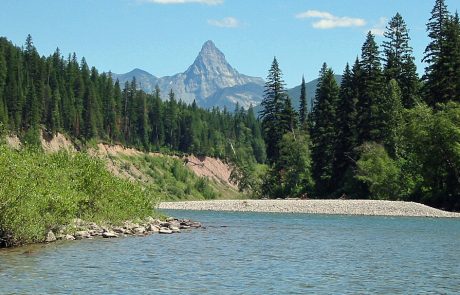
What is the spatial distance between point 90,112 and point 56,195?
107735mm

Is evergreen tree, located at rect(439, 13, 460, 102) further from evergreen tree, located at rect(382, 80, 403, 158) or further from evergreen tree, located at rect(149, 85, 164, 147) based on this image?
evergreen tree, located at rect(149, 85, 164, 147)

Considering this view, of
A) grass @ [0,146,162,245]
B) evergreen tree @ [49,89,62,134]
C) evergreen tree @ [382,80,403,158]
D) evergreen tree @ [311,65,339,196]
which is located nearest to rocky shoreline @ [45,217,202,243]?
grass @ [0,146,162,245]

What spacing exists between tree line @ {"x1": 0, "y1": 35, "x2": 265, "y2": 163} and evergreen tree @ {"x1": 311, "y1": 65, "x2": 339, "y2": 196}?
50828mm

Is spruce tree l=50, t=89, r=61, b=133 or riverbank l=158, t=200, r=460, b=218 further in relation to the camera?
spruce tree l=50, t=89, r=61, b=133

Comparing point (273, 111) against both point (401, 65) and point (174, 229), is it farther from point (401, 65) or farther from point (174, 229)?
point (174, 229)

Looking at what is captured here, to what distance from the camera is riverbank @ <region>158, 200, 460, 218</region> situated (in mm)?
58875

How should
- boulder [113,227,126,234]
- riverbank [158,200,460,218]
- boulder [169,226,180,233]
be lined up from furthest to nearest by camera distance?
riverbank [158,200,460,218] < boulder [169,226,180,233] < boulder [113,227,126,234]

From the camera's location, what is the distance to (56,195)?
1252 inches

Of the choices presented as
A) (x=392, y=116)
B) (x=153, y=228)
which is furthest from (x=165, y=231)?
(x=392, y=116)

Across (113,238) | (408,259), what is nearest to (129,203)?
(113,238)

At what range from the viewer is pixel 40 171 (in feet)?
109

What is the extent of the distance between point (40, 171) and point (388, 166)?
46758 mm

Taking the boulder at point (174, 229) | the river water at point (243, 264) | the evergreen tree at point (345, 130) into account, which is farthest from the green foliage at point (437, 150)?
the boulder at point (174, 229)

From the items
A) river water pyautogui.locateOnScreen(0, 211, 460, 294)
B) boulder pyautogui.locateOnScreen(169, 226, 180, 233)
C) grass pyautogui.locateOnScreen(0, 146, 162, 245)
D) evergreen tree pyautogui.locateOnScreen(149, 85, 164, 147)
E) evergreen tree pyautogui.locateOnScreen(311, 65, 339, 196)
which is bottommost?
river water pyautogui.locateOnScreen(0, 211, 460, 294)
